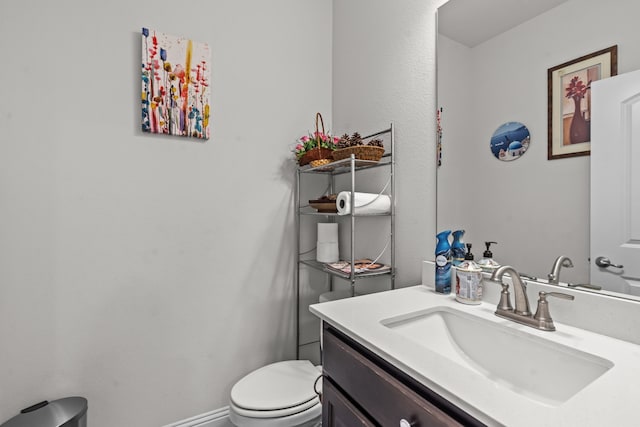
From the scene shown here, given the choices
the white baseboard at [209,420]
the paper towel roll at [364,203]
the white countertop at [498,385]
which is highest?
the paper towel roll at [364,203]

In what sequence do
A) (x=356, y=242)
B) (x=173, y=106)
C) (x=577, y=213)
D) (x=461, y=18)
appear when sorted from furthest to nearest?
(x=356, y=242), (x=173, y=106), (x=461, y=18), (x=577, y=213)

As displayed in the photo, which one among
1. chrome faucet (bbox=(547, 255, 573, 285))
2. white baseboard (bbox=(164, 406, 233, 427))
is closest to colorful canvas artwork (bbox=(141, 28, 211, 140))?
white baseboard (bbox=(164, 406, 233, 427))

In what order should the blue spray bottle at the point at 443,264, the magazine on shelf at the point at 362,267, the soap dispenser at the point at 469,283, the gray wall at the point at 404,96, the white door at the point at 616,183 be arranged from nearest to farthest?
1. the white door at the point at 616,183
2. the soap dispenser at the point at 469,283
3. the blue spray bottle at the point at 443,264
4. the gray wall at the point at 404,96
5. the magazine on shelf at the point at 362,267

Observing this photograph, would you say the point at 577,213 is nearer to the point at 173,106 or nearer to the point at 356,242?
the point at 356,242

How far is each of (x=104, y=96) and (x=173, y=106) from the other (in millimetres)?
265

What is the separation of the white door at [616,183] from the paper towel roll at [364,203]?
0.75 meters

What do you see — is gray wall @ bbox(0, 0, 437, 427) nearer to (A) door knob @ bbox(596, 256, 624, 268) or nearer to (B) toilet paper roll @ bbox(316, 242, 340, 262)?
(B) toilet paper roll @ bbox(316, 242, 340, 262)

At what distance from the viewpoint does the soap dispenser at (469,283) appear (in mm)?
1020

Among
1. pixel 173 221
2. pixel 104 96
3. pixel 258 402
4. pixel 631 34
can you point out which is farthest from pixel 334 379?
pixel 104 96

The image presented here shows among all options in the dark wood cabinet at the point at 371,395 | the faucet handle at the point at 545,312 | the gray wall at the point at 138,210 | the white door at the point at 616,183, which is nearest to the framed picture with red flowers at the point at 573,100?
the white door at the point at 616,183

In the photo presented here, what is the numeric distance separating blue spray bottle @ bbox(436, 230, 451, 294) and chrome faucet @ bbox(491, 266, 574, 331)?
8.8 inches

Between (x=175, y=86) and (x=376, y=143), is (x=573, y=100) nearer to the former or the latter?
(x=376, y=143)

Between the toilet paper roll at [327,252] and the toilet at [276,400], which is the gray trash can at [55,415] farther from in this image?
the toilet paper roll at [327,252]

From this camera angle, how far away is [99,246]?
4.28ft
